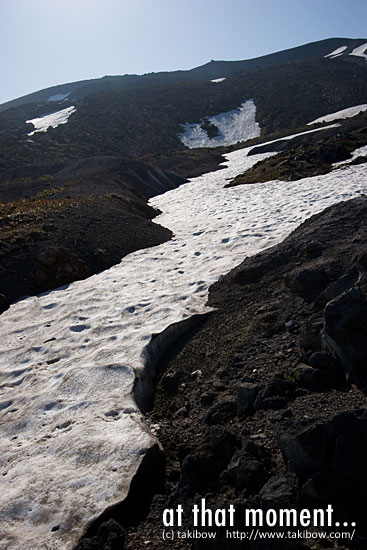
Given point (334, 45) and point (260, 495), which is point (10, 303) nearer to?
point (260, 495)

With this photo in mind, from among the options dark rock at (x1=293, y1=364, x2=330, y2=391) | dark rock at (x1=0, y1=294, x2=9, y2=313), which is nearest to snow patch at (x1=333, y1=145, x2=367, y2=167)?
dark rock at (x1=0, y1=294, x2=9, y2=313)

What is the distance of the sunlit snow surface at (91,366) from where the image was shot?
4562 mm

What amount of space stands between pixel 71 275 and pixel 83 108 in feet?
255

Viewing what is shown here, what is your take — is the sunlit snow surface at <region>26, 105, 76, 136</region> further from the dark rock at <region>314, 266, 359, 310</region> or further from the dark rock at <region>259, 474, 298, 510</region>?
the dark rock at <region>259, 474, 298, 510</region>

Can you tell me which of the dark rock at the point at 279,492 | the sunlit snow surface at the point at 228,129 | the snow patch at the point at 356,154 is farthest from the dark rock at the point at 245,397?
the sunlit snow surface at the point at 228,129

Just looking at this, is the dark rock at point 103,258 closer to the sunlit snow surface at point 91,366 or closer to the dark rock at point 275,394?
the sunlit snow surface at point 91,366

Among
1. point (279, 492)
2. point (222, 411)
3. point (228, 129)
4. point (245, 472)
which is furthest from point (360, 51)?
point (279, 492)

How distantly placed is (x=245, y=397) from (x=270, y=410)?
0.42 meters

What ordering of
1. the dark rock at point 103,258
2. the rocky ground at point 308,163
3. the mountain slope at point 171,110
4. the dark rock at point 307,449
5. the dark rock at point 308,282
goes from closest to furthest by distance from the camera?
1. the dark rock at point 307,449
2. the dark rock at point 308,282
3. the dark rock at point 103,258
4. the rocky ground at point 308,163
5. the mountain slope at point 171,110

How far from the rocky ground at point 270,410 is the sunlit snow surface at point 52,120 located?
67251mm

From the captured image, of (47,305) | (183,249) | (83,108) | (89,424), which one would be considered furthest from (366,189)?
(83,108)

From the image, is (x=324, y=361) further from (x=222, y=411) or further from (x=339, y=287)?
(x=339, y=287)

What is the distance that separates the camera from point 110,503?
4.31 m

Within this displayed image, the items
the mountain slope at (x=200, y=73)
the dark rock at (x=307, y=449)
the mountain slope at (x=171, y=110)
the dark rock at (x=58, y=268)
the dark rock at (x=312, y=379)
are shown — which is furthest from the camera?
the mountain slope at (x=200, y=73)
